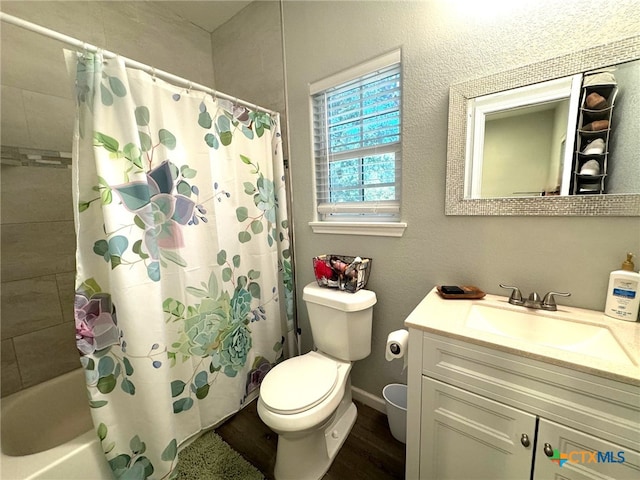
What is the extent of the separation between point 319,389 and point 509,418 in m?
0.70

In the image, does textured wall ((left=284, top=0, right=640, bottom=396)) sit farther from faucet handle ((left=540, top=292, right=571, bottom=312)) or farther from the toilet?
the toilet

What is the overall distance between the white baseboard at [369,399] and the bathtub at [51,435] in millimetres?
1268

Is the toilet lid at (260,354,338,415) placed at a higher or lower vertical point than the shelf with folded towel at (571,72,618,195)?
lower

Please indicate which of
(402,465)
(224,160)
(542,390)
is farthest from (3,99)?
(402,465)

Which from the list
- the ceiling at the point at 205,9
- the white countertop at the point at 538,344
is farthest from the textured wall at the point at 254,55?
the white countertop at the point at 538,344

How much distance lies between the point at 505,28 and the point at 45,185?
90.6 inches

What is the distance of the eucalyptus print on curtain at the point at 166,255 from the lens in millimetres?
963

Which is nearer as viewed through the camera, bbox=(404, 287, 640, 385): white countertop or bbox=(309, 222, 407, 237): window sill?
bbox=(404, 287, 640, 385): white countertop

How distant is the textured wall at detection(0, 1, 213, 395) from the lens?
125 cm

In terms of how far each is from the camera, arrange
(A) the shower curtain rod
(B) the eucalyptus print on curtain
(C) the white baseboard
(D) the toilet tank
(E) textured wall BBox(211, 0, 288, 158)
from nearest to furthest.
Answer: (A) the shower curtain rod → (B) the eucalyptus print on curtain → (D) the toilet tank → (C) the white baseboard → (E) textured wall BBox(211, 0, 288, 158)

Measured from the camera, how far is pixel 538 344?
0.75m

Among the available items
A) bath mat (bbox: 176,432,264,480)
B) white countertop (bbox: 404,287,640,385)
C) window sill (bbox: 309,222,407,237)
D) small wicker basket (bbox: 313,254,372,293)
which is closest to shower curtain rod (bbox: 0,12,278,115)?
window sill (bbox: 309,222,407,237)

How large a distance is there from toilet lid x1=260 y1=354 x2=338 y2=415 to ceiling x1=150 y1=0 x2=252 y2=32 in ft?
7.75

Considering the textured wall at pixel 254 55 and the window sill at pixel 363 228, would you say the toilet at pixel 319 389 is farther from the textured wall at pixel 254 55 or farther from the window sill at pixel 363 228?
the textured wall at pixel 254 55
